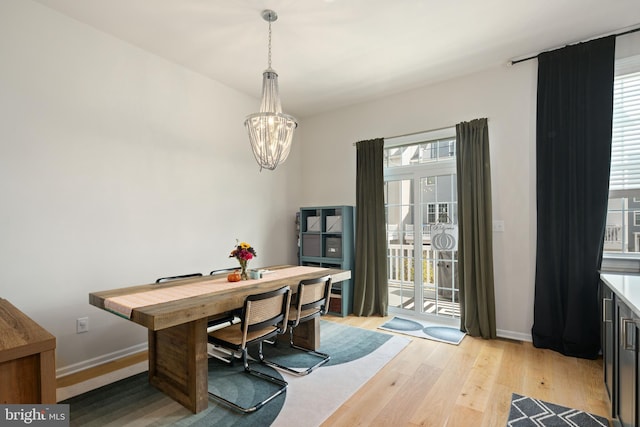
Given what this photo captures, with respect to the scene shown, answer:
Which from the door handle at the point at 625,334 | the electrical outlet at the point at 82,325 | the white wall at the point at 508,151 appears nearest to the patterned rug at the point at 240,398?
the electrical outlet at the point at 82,325

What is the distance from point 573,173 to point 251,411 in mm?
3326

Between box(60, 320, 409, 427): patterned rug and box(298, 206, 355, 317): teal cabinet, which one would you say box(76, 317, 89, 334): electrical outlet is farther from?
box(298, 206, 355, 317): teal cabinet

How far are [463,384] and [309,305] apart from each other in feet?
4.30

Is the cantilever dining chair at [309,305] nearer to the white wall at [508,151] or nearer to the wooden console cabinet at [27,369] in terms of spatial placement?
the wooden console cabinet at [27,369]

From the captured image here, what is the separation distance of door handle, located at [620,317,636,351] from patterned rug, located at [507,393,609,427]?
688mm

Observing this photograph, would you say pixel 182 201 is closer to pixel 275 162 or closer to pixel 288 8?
pixel 275 162

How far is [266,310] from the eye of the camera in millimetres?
2207

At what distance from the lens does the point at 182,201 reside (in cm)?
348

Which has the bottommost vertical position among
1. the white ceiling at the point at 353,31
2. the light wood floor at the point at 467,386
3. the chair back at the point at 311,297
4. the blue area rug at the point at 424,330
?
the blue area rug at the point at 424,330

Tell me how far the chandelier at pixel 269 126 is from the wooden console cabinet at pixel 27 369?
6.01ft

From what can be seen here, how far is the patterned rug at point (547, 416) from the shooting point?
6.39 ft

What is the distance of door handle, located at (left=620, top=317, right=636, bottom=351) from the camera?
148 cm

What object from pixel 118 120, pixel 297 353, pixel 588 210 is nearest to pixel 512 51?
pixel 588 210

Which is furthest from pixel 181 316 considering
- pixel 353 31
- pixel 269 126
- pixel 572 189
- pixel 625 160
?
pixel 625 160
